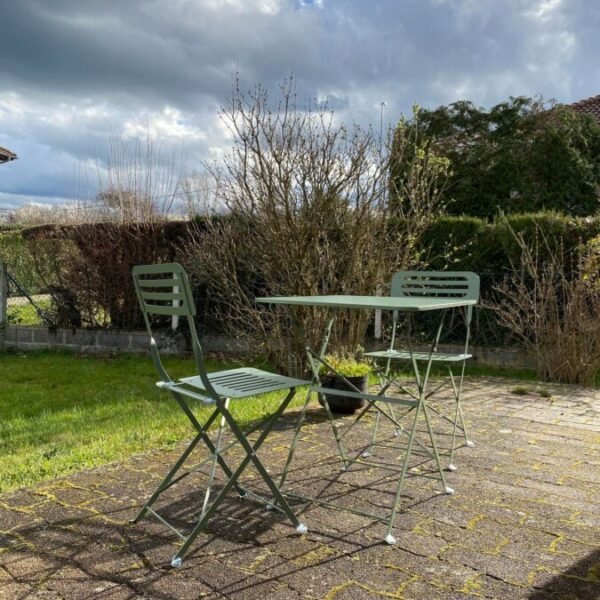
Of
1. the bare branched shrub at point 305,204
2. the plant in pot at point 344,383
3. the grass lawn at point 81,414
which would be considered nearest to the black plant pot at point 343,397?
the plant in pot at point 344,383

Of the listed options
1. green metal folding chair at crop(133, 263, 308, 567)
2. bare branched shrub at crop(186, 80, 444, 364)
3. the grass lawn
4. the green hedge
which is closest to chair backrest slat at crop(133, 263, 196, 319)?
green metal folding chair at crop(133, 263, 308, 567)

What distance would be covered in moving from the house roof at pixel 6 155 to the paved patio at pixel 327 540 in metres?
11.4

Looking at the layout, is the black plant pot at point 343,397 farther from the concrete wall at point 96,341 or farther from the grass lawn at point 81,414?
the concrete wall at point 96,341

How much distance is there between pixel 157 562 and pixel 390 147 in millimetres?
4636

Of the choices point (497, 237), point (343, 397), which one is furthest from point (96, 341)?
point (497, 237)

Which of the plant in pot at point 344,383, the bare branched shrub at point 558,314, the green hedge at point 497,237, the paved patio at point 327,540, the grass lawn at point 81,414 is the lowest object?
the grass lawn at point 81,414

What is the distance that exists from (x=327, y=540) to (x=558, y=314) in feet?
A: 16.8

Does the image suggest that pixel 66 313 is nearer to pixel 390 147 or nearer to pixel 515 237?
pixel 390 147

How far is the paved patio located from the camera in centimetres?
199

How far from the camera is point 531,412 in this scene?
15.7ft

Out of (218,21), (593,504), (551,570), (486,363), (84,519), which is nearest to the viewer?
(551,570)

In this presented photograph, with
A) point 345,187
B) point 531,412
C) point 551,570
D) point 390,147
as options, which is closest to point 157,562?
point 551,570

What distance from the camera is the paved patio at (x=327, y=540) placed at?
1.99 m

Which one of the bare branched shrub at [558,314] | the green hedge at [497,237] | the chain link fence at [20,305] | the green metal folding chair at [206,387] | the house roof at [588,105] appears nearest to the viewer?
the green metal folding chair at [206,387]
